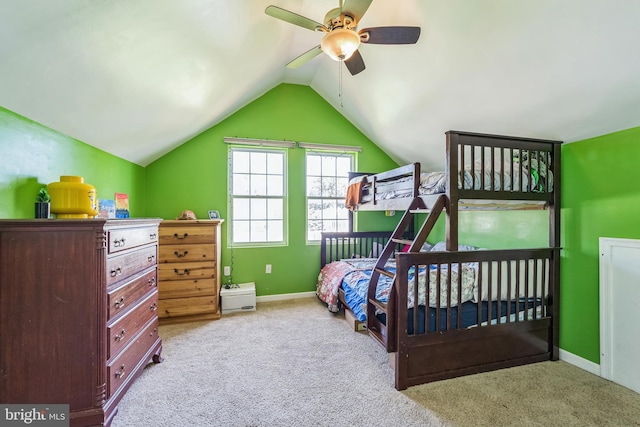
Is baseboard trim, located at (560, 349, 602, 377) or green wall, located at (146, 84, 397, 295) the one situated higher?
green wall, located at (146, 84, 397, 295)

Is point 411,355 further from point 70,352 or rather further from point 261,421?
point 70,352

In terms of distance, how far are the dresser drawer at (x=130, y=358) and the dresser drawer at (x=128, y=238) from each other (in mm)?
636

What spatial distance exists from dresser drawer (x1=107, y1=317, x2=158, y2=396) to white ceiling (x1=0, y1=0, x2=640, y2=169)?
154 centimetres

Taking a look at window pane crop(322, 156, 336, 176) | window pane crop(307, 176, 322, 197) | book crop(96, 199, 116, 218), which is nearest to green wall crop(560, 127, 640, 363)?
window pane crop(322, 156, 336, 176)

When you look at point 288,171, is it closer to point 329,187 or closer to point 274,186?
point 274,186

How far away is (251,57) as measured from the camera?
2.48m

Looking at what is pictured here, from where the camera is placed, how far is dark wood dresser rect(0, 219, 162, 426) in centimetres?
128

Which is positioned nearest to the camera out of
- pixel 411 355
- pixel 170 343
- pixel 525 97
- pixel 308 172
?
pixel 411 355

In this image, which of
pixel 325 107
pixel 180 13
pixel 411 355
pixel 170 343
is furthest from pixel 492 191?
pixel 170 343

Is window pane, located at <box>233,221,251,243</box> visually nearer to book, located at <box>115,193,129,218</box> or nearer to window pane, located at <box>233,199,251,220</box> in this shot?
window pane, located at <box>233,199,251,220</box>

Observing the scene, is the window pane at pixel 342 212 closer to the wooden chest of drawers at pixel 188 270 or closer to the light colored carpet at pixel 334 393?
the wooden chest of drawers at pixel 188 270

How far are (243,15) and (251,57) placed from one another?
546 millimetres

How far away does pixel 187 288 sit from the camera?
2912mm

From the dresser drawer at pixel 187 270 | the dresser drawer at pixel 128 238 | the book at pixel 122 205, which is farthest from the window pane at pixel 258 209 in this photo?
the dresser drawer at pixel 128 238
